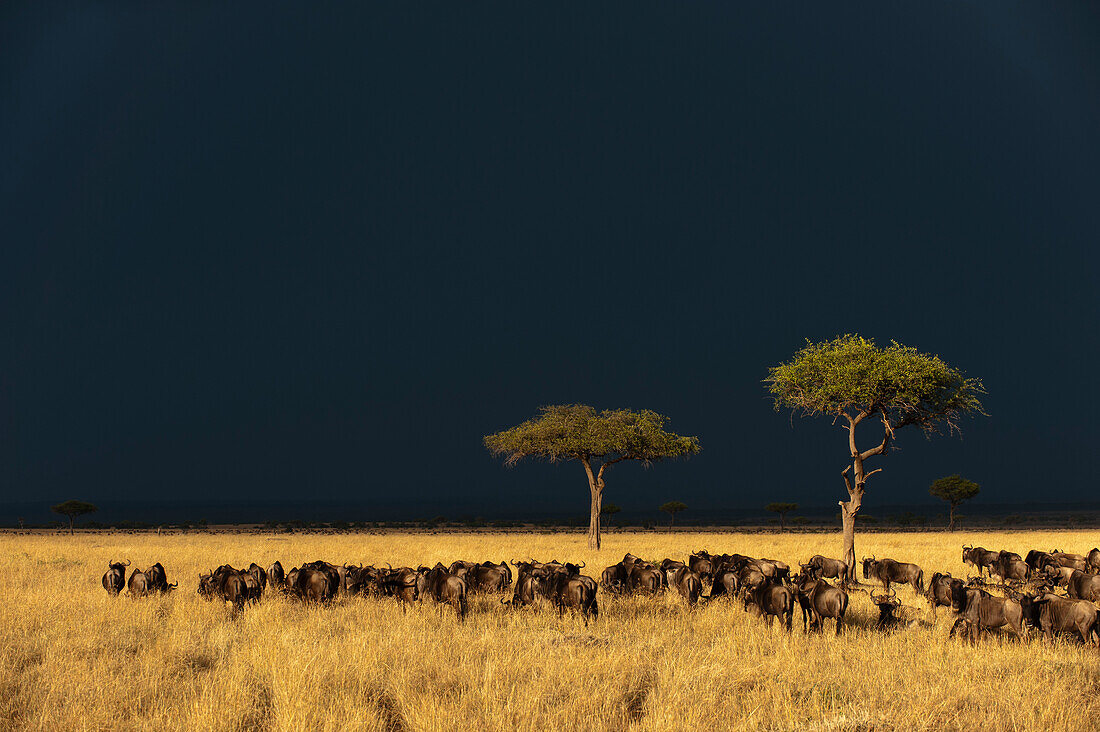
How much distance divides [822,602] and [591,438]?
2431 cm

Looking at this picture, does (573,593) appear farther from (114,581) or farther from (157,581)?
(114,581)

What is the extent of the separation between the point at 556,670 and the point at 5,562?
27.1 meters

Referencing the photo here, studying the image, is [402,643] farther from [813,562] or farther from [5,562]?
[5,562]

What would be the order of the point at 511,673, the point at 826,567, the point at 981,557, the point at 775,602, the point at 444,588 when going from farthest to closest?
the point at 981,557 → the point at 826,567 → the point at 444,588 → the point at 775,602 → the point at 511,673

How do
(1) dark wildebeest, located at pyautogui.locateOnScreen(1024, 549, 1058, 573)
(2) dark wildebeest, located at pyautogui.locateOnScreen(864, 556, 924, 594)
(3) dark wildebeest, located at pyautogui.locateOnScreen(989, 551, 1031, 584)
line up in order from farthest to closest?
1. (1) dark wildebeest, located at pyautogui.locateOnScreen(1024, 549, 1058, 573)
2. (3) dark wildebeest, located at pyautogui.locateOnScreen(989, 551, 1031, 584)
3. (2) dark wildebeest, located at pyautogui.locateOnScreen(864, 556, 924, 594)

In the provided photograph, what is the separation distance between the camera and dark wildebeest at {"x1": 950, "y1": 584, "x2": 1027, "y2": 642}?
10906mm

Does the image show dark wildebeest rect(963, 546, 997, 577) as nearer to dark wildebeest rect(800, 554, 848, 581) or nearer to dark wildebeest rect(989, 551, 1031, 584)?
dark wildebeest rect(989, 551, 1031, 584)

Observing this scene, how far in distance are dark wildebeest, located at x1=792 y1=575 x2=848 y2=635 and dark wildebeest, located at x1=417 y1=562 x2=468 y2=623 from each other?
650 centimetres

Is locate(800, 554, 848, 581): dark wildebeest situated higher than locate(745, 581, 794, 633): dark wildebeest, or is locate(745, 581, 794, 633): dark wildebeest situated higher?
locate(745, 581, 794, 633): dark wildebeest

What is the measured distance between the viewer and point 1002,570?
19.5 metres

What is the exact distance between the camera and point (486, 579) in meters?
15.7

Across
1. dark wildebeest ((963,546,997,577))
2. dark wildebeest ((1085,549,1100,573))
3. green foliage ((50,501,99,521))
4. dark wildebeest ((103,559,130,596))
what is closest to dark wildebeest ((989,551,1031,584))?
dark wildebeest ((963,546,997,577))

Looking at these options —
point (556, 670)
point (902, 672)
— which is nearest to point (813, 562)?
point (902, 672)

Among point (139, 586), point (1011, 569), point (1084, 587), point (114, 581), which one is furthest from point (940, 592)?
point (114, 581)
